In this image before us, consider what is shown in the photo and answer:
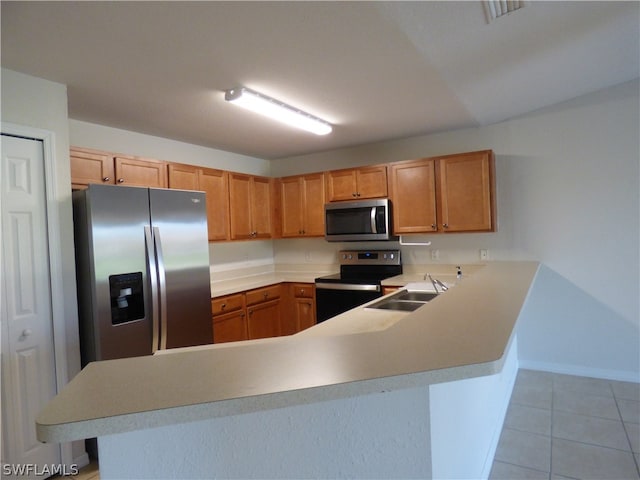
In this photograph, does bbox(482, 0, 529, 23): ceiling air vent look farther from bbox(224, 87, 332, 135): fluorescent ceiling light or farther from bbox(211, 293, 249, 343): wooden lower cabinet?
bbox(211, 293, 249, 343): wooden lower cabinet

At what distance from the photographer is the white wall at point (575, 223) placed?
10.1 feet

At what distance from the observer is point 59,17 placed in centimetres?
157

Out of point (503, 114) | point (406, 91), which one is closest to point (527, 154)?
point (503, 114)

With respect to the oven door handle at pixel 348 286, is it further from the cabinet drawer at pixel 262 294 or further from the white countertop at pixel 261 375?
the white countertop at pixel 261 375

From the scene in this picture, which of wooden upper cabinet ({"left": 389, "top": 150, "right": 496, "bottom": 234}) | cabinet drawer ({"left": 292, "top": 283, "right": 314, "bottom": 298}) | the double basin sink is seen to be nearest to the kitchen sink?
the double basin sink

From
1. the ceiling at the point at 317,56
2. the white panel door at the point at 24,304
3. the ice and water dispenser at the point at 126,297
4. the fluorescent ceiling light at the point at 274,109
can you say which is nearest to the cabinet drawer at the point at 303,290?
the fluorescent ceiling light at the point at 274,109

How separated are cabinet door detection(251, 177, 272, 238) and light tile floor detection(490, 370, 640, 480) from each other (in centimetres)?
294

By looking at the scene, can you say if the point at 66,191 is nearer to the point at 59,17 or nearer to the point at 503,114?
the point at 59,17

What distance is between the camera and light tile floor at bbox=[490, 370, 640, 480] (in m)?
2.04

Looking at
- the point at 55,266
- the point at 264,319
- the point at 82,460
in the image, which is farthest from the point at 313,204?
the point at 82,460

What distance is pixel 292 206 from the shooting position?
4.34 metres

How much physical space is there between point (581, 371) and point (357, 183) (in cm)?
274

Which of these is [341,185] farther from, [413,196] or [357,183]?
[413,196]

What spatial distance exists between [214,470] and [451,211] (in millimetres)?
3070
